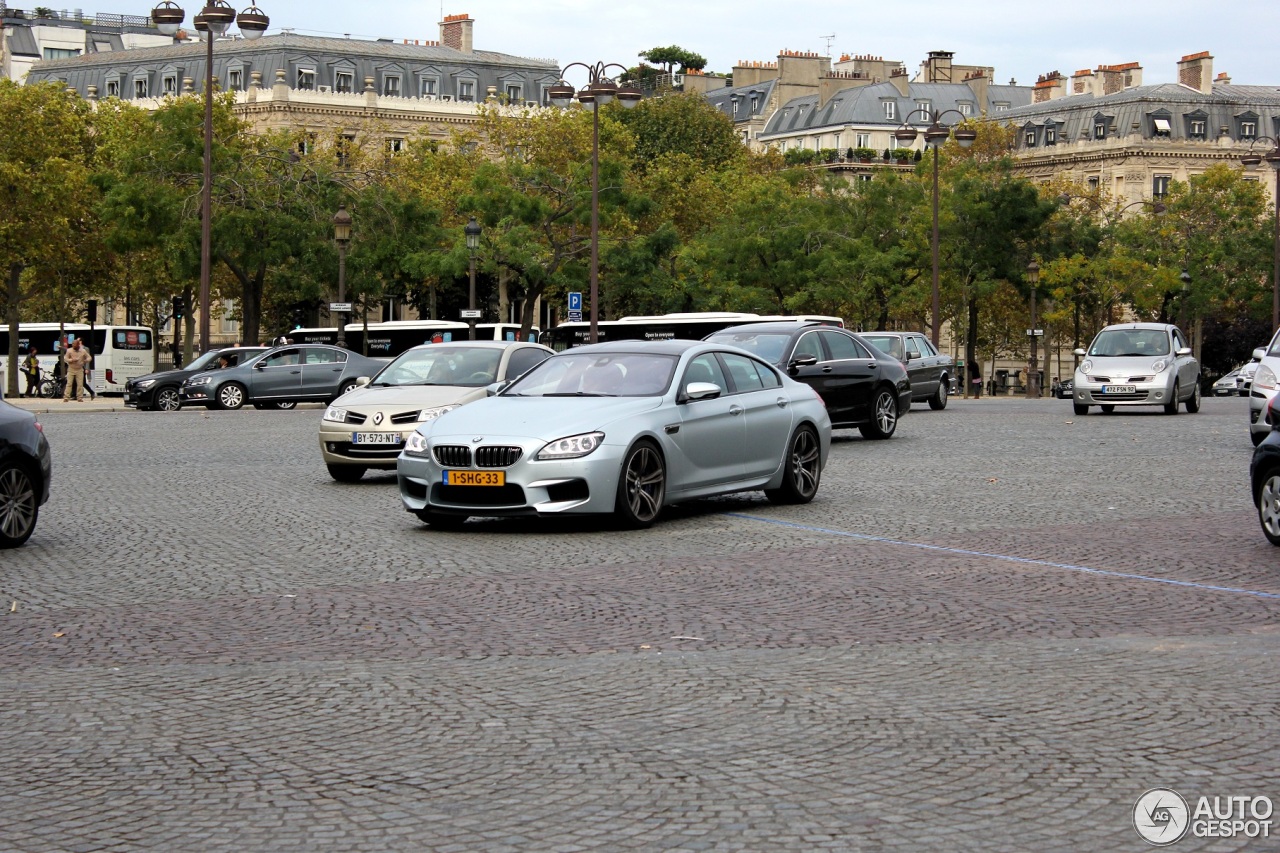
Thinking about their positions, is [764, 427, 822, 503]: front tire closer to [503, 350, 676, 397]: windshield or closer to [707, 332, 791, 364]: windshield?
[503, 350, 676, 397]: windshield

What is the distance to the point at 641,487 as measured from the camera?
46.5 ft

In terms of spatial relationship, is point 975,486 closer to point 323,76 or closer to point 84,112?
point 84,112

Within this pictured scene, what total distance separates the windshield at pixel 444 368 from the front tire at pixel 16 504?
7.10 metres

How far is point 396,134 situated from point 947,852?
10647 centimetres

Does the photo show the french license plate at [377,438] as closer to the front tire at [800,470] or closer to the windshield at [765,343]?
the front tire at [800,470]

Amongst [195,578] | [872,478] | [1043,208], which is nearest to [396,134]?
[1043,208]

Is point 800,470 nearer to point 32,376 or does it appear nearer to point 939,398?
point 939,398

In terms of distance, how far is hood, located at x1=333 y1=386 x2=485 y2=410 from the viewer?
1917cm

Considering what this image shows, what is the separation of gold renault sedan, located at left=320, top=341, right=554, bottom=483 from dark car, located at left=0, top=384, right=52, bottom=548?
5541 millimetres

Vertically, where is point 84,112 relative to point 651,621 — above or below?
above

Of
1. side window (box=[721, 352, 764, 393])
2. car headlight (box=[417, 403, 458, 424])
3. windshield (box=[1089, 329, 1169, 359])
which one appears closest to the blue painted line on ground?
side window (box=[721, 352, 764, 393])

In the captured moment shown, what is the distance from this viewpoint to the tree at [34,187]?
58.2 m

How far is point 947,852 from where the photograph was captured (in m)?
5.20

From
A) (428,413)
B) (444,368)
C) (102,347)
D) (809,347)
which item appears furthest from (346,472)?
(102,347)
